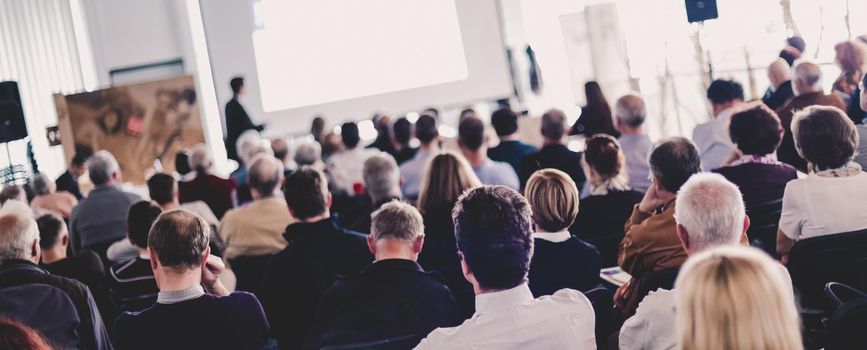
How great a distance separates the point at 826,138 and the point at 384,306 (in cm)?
173

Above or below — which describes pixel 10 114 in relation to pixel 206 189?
above

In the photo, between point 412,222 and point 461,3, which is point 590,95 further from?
point 412,222

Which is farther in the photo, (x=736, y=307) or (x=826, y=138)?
(x=826, y=138)

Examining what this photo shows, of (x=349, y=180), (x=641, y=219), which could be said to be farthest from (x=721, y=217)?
(x=349, y=180)

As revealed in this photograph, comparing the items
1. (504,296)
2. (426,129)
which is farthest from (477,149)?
(504,296)

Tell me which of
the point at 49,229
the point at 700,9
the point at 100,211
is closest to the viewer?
the point at 49,229

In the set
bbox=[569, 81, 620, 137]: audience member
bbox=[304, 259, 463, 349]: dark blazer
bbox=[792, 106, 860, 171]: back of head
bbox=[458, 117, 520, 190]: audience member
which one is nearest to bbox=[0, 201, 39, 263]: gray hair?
bbox=[304, 259, 463, 349]: dark blazer

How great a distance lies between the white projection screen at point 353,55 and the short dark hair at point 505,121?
164 inches

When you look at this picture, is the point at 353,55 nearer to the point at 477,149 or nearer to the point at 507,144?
the point at 507,144

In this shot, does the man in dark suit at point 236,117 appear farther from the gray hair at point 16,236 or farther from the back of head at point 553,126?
the gray hair at point 16,236

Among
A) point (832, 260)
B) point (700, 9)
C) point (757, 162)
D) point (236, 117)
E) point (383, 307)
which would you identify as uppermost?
point (700, 9)

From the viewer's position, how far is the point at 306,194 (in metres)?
4.20

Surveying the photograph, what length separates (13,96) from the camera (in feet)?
30.5

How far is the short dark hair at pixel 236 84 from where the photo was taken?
1006 cm
